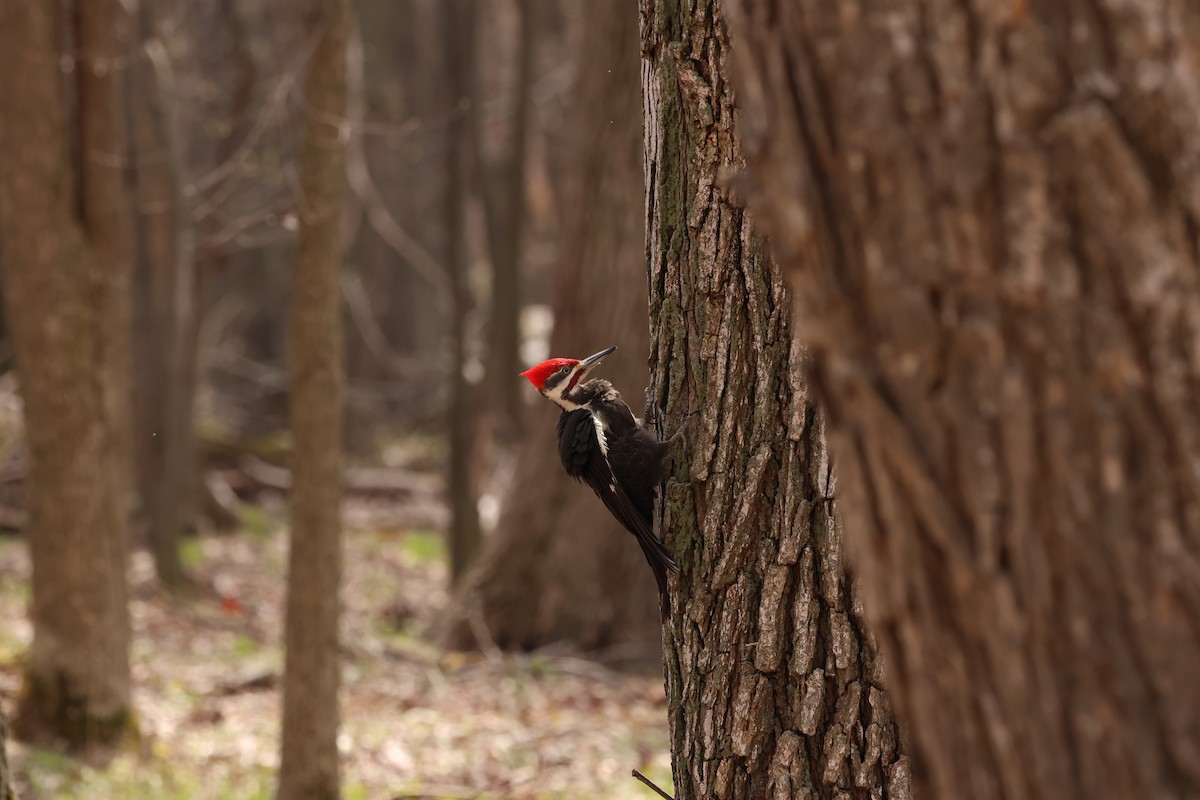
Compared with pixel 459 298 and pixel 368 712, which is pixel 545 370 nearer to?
pixel 368 712

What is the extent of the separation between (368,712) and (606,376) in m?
2.55

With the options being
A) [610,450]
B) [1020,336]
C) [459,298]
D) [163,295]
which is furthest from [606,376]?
[1020,336]

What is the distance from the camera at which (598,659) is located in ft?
25.7

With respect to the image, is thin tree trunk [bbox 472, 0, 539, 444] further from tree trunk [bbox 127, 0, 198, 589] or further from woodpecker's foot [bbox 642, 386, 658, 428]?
woodpecker's foot [bbox 642, 386, 658, 428]

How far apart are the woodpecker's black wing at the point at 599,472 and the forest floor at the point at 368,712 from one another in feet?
6.72

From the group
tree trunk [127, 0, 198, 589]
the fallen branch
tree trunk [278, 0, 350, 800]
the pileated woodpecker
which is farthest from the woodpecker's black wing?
the fallen branch

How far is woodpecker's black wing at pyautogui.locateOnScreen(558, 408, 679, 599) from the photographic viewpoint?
3.07 metres

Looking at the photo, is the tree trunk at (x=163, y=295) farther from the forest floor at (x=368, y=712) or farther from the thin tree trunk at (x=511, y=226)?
the thin tree trunk at (x=511, y=226)

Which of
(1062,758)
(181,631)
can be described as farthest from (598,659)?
(1062,758)

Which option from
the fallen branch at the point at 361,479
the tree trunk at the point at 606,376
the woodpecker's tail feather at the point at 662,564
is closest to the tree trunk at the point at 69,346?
the tree trunk at the point at 606,376

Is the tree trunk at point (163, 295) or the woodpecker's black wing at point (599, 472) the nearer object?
the woodpecker's black wing at point (599, 472)

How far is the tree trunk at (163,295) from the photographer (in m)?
9.13

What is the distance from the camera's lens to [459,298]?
33.3ft

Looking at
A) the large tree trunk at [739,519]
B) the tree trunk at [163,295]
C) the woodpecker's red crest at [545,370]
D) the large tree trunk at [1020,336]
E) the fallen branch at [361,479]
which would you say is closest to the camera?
the large tree trunk at [1020,336]
